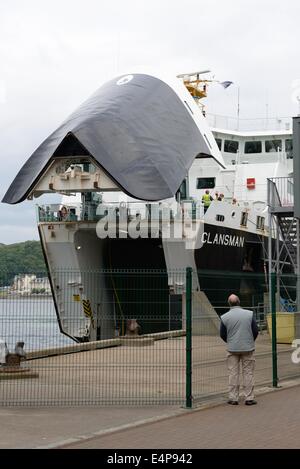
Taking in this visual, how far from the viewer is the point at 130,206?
24.1 metres

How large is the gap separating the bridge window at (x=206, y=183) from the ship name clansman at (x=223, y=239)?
555cm

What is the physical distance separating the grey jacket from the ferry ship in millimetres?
9663

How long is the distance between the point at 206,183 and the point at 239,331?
2167 centimetres

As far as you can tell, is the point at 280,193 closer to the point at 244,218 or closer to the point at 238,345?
the point at 244,218

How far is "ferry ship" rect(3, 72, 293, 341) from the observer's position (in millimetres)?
21094

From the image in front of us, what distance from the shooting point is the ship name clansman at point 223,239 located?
76.7 ft

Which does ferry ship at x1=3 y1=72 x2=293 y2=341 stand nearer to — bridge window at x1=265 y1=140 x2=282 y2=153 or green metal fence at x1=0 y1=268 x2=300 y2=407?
green metal fence at x1=0 y1=268 x2=300 y2=407

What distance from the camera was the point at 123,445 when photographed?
270 inches

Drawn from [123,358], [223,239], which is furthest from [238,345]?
[223,239]

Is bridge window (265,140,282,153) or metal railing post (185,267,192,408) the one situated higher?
bridge window (265,140,282,153)

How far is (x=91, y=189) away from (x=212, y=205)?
4391 millimetres

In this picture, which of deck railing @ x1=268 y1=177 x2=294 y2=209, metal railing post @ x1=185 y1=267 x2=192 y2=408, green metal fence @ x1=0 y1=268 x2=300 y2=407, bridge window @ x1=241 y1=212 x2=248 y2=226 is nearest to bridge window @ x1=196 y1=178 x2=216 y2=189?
deck railing @ x1=268 y1=177 x2=294 y2=209

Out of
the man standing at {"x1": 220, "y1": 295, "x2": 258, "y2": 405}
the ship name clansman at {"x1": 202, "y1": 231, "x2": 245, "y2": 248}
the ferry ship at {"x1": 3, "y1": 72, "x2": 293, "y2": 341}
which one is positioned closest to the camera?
the man standing at {"x1": 220, "y1": 295, "x2": 258, "y2": 405}
